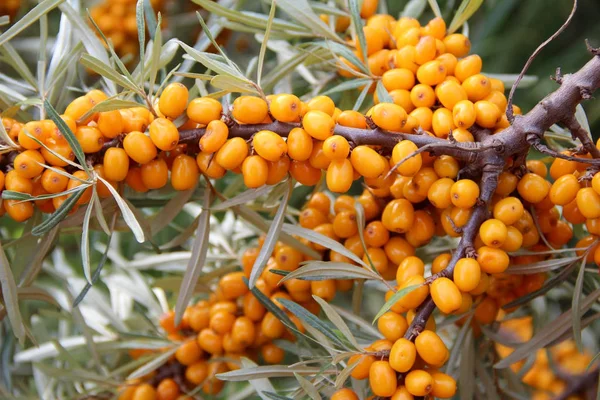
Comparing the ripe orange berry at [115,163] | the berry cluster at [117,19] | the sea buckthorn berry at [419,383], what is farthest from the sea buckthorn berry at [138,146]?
the berry cluster at [117,19]

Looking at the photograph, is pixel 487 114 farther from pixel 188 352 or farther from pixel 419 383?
pixel 188 352

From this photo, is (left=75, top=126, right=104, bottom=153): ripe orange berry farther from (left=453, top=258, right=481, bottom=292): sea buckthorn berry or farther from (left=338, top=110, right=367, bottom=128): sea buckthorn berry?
(left=453, top=258, right=481, bottom=292): sea buckthorn berry

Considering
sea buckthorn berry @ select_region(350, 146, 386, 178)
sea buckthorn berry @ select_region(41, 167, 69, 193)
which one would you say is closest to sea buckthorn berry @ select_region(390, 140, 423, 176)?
sea buckthorn berry @ select_region(350, 146, 386, 178)

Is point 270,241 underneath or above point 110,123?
underneath

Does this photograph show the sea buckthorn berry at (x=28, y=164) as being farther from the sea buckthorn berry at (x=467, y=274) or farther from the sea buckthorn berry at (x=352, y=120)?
the sea buckthorn berry at (x=467, y=274)

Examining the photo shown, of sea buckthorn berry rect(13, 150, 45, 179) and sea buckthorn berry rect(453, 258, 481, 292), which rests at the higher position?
sea buckthorn berry rect(13, 150, 45, 179)

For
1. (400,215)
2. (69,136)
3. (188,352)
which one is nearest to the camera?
(69,136)

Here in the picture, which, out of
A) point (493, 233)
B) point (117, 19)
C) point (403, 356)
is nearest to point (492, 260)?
point (493, 233)
